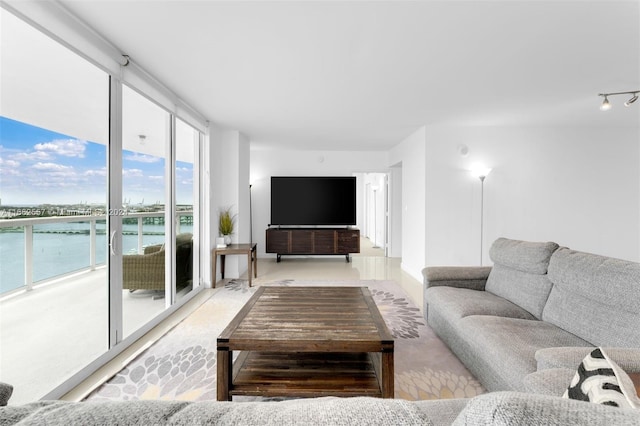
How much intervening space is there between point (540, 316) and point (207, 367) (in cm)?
253

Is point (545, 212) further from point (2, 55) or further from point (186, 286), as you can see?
point (2, 55)

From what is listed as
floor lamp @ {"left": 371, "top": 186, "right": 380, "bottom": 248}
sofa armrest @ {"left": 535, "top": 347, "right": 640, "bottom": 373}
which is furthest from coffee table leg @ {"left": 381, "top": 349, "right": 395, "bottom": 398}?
floor lamp @ {"left": 371, "top": 186, "right": 380, "bottom": 248}

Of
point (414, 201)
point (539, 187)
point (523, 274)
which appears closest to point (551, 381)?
point (523, 274)

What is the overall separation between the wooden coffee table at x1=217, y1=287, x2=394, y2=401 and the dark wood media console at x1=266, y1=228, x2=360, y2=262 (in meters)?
4.14

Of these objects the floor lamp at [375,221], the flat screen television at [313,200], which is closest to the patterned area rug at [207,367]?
the flat screen television at [313,200]

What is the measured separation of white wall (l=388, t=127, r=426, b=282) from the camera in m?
4.95

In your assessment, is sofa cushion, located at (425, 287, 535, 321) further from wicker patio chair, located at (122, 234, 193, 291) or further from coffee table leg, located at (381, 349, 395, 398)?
wicker patio chair, located at (122, 234, 193, 291)

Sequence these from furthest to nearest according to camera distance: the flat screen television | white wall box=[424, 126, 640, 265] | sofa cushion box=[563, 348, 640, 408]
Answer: the flat screen television
white wall box=[424, 126, 640, 265]
sofa cushion box=[563, 348, 640, 408]

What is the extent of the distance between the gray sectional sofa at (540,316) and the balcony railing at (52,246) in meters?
2.80

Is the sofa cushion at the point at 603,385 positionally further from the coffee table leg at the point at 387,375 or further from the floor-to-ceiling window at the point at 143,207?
the floor-to-ceiling window at the point at 143,207

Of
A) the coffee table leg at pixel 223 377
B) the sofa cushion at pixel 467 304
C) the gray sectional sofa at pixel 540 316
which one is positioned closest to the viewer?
the gray sectional sofa at pixel 540 316

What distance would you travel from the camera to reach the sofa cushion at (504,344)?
5.19 ft

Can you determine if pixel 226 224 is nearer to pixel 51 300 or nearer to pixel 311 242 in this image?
pixel 311 242

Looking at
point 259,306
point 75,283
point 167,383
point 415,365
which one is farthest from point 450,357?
point 75,283
